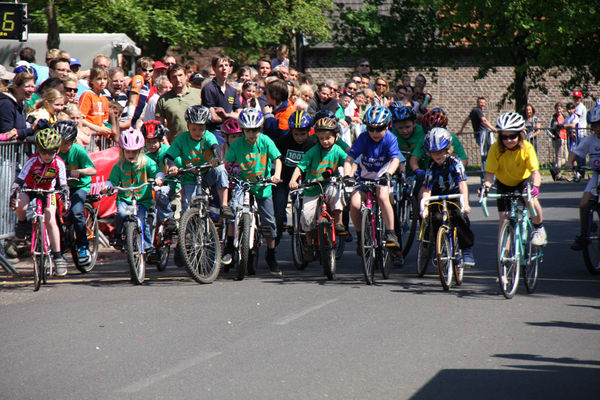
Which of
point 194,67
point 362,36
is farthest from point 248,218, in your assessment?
point 362,36

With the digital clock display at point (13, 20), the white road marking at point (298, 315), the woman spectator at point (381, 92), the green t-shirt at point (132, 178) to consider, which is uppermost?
the digital clock display at point (13, 20)

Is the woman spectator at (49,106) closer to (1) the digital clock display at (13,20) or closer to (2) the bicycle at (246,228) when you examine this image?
(2) the bicycle at (246,228)

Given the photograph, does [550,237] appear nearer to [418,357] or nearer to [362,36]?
[418,357]

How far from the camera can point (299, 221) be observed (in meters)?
11.0

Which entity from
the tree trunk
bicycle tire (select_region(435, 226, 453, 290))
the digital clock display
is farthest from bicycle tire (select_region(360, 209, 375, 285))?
the tree trunk

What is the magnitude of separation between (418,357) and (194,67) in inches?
503

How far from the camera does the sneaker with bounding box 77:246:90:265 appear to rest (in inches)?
442

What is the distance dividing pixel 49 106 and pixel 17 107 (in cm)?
43

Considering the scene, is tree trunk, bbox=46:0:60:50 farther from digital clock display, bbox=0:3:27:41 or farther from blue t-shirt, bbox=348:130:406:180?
blue t-shirt, bbox=348:130:406:180

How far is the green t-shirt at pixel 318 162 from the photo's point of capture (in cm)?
1102

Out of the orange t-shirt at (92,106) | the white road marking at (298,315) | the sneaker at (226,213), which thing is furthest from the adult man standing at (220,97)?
the white road marking at (298,315)

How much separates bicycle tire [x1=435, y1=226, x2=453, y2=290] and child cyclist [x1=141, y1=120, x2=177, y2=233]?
10.4ft

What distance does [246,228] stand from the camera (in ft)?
33.6

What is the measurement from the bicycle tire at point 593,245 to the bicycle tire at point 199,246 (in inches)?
170
